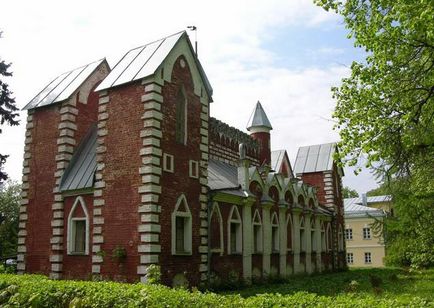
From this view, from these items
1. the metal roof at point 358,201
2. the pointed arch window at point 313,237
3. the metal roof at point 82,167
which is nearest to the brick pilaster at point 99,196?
the metal roof at point 82,167

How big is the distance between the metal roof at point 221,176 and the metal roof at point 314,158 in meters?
15.8

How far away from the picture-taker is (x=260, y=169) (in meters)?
29.1

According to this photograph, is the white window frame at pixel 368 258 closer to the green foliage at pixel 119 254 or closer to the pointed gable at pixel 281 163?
the pointed gable at pixel 281 163

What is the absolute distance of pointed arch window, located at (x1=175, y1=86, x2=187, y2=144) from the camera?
20891 millimetres

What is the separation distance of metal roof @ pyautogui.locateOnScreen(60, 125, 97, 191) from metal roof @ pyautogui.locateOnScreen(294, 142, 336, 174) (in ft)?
84.3

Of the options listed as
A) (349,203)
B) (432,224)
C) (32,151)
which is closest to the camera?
(432,224)

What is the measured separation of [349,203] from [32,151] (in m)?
50.2

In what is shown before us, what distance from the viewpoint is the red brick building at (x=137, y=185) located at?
18.8 meters

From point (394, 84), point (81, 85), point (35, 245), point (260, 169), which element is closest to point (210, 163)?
point (260, 169)

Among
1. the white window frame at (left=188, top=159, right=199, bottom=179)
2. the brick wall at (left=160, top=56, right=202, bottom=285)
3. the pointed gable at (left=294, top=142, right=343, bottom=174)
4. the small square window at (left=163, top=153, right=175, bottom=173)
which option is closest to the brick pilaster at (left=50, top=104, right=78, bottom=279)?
the brick wall at (left=160, top=56, right=202, bottom=285)

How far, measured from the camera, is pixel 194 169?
2127 centimetres

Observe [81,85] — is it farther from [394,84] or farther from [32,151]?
[394,84]

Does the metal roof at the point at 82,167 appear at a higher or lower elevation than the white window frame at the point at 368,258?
higher

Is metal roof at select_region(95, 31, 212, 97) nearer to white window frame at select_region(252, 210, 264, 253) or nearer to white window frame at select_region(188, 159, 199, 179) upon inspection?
white window frame at select_region(188, 159, 199, 179)
